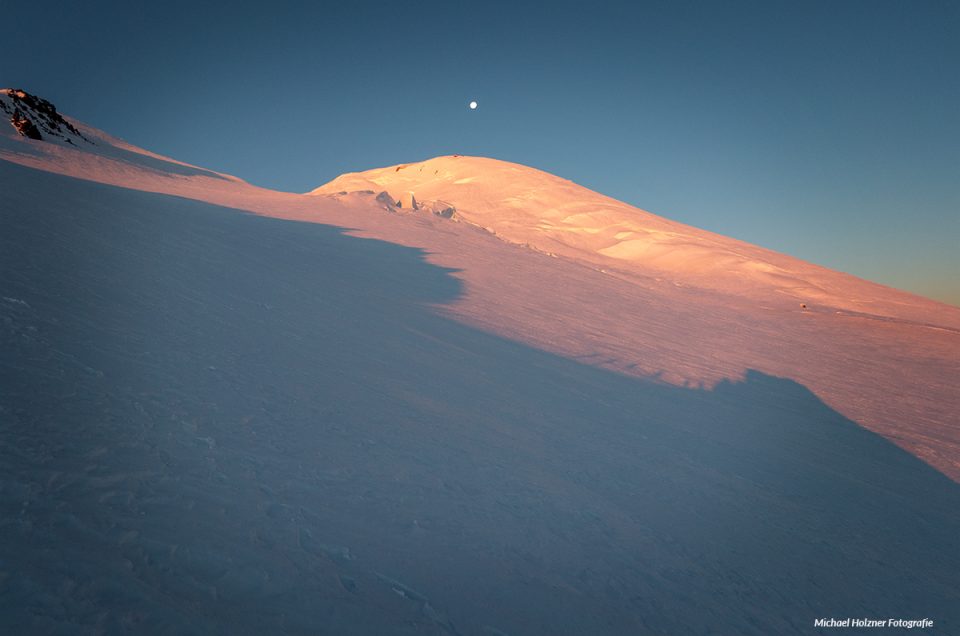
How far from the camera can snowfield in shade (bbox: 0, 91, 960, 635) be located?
2.22 metres

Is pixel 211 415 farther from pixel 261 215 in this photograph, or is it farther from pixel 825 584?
pixel 261 215

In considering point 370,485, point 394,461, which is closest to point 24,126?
point 394,461

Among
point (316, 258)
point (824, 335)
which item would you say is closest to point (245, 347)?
point (316, 258)

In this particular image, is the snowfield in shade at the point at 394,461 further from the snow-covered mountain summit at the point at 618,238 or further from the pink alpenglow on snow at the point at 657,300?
the snow-covered mountain summit at the point at 618,238

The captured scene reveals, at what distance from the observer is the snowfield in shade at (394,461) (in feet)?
7.29

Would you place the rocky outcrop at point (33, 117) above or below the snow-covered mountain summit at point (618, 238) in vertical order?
below

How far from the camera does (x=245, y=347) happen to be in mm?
4793

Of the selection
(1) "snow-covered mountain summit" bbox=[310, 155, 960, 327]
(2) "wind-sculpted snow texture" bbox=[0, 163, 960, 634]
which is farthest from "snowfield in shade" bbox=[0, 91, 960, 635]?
(1) "snow-covered mountain summit" bbox=[310, 155, 960, 327]

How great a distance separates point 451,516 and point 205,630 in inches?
60.8

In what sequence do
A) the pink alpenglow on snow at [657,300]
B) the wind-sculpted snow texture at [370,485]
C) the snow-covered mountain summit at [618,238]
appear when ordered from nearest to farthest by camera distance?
1. the wind-sculpted snow texture at [370,485]
2. the pink alpenglow on snow at [657,300]
3. the snow-covered mountain summit at [618,238]

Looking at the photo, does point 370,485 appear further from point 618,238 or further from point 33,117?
point 618,238

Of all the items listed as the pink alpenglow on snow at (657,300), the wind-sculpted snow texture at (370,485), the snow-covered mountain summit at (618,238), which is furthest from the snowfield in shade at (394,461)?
the snow-covered mountain summit at (618,238)

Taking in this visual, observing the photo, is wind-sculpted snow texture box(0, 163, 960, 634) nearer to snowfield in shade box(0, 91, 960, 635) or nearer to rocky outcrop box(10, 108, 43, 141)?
snowfield in shade box(0, 91, 960, 635)

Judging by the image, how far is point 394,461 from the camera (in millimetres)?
3623
